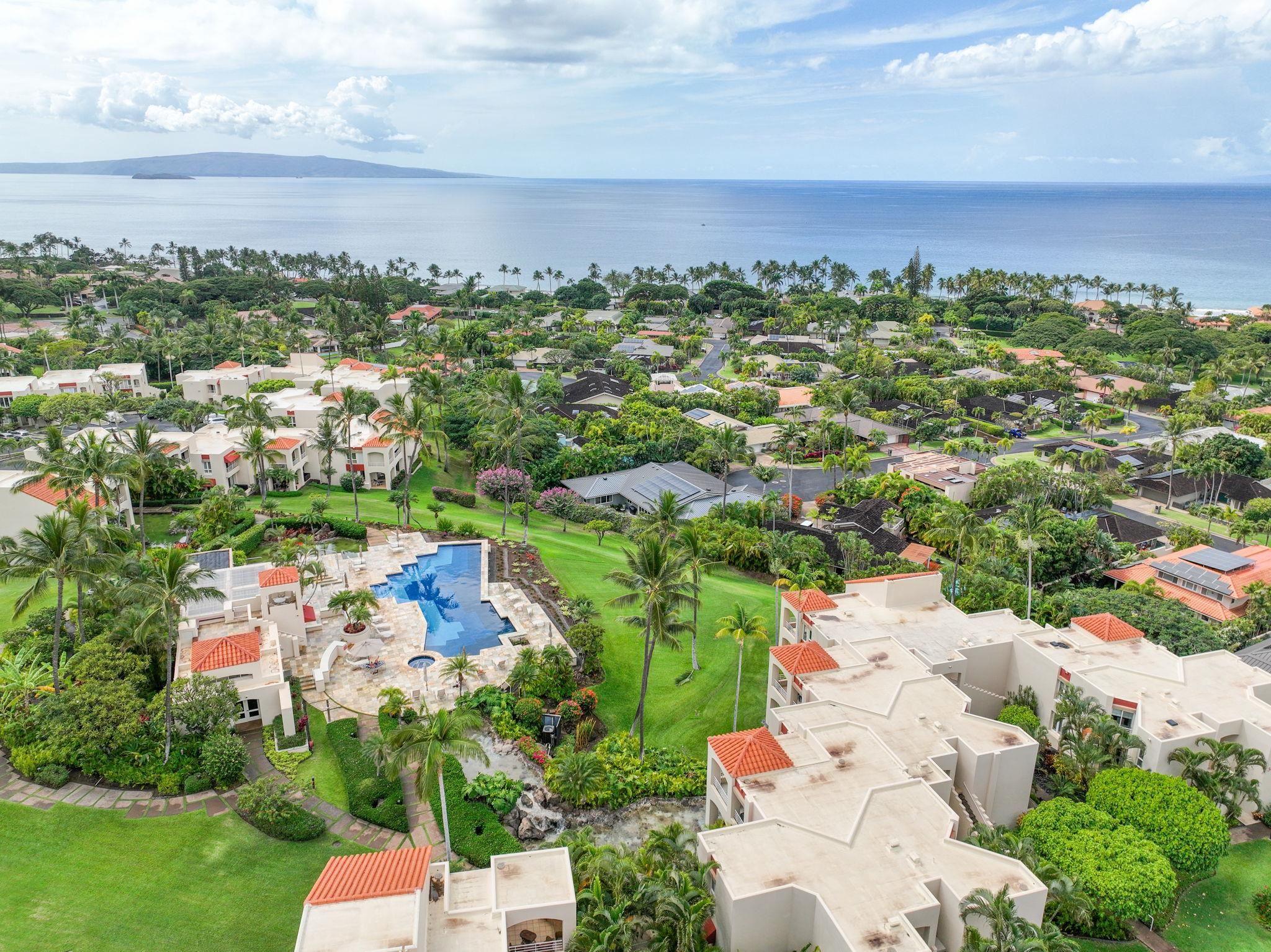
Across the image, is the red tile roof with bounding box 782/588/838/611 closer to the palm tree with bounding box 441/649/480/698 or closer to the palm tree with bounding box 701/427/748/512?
the palm tree with bounding box 441/649/480/698

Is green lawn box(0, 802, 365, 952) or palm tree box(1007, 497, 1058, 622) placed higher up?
palm tree box(1007, 497, 1058, 622)

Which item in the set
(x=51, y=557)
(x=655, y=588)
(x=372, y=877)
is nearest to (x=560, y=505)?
(x=655, y=588)

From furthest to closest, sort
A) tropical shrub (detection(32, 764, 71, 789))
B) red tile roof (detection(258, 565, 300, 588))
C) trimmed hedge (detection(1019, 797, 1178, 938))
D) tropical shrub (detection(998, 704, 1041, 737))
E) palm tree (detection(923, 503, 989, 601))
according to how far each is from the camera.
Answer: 1. palm tree (detection(923, 503, 989, 601))
2. red tile roof (detection(258, 565, 300, 588))
3. tropical shrub (detection(998, 704, 1041, 737))
4. tropical shrub (detection(32, 764, 71, 789))
5. trimmed hedge (detection(1019, 797, 1178, 938))

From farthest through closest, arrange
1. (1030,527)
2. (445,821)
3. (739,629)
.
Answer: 1. (1030,527)
2. (739,629)
3. (445,821)

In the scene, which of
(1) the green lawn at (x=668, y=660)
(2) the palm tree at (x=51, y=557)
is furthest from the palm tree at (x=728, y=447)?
(2) the palm tree at (x=51, y=557)

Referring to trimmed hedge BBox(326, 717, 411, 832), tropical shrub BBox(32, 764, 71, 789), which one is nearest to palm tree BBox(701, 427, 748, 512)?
trimmed hedge BBox(326, 717, 411, 832)

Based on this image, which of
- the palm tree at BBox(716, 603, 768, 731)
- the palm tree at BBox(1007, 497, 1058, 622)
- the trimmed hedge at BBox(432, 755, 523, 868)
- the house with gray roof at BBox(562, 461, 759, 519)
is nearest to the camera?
the trimmed hedge at BBox(432, 755, 523, 868)

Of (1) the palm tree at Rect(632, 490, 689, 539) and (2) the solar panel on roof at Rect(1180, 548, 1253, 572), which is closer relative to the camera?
(1) the palm tree at Rect(632, 490, 689, 539)

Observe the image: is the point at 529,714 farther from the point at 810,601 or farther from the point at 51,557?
the point at 51,557
